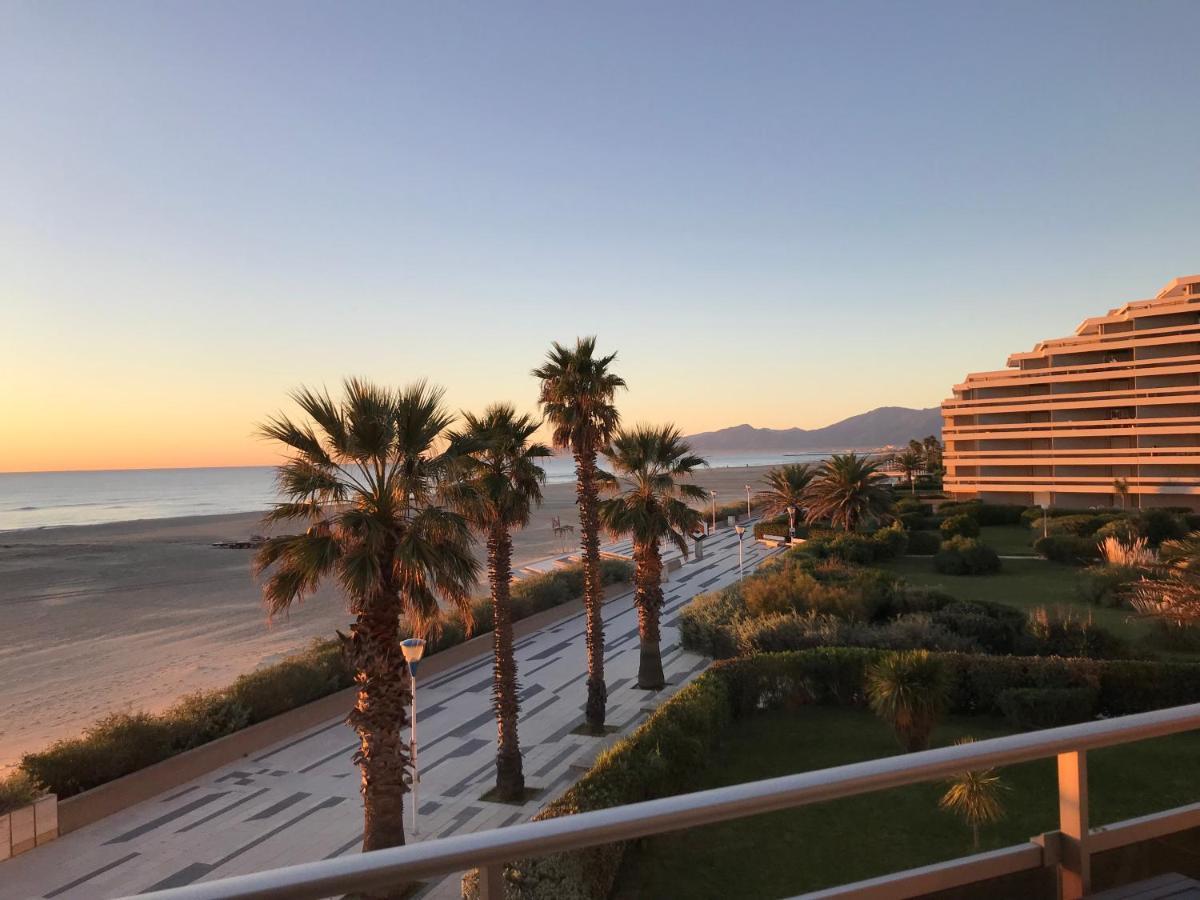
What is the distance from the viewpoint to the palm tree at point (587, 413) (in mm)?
18453

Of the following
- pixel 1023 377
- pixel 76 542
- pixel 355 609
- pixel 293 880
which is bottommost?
pixel 76 542

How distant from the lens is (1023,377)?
5603 centimetres

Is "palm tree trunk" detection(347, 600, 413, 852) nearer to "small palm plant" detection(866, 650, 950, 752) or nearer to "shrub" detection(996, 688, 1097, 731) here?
"small palm plant" detection(866, 650, 950, 752)

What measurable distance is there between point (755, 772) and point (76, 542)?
91.4 meters

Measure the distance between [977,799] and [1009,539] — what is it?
1783 inches

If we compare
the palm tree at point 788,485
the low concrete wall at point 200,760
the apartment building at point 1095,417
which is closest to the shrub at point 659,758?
the low concrete wall at point 200,760

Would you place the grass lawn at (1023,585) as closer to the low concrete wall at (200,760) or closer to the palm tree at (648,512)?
the palm tree at (648,512)

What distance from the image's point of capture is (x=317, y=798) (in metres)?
15.3

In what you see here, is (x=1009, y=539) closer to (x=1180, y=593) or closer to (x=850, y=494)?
(x=850, y=494)

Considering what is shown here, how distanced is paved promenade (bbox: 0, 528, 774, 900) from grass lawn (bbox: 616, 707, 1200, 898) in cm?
965

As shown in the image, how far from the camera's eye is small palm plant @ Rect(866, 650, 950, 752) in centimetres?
1174

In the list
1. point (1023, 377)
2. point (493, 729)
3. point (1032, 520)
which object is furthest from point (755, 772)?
point (1023, 377)

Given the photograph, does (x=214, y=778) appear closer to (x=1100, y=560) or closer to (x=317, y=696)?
(x=317, y=696)

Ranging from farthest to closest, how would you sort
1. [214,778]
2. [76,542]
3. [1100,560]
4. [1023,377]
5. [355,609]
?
1. [76,542]
2. [1023,377]
3. [1100,560]
4. [214,778]
5. [355,609]
